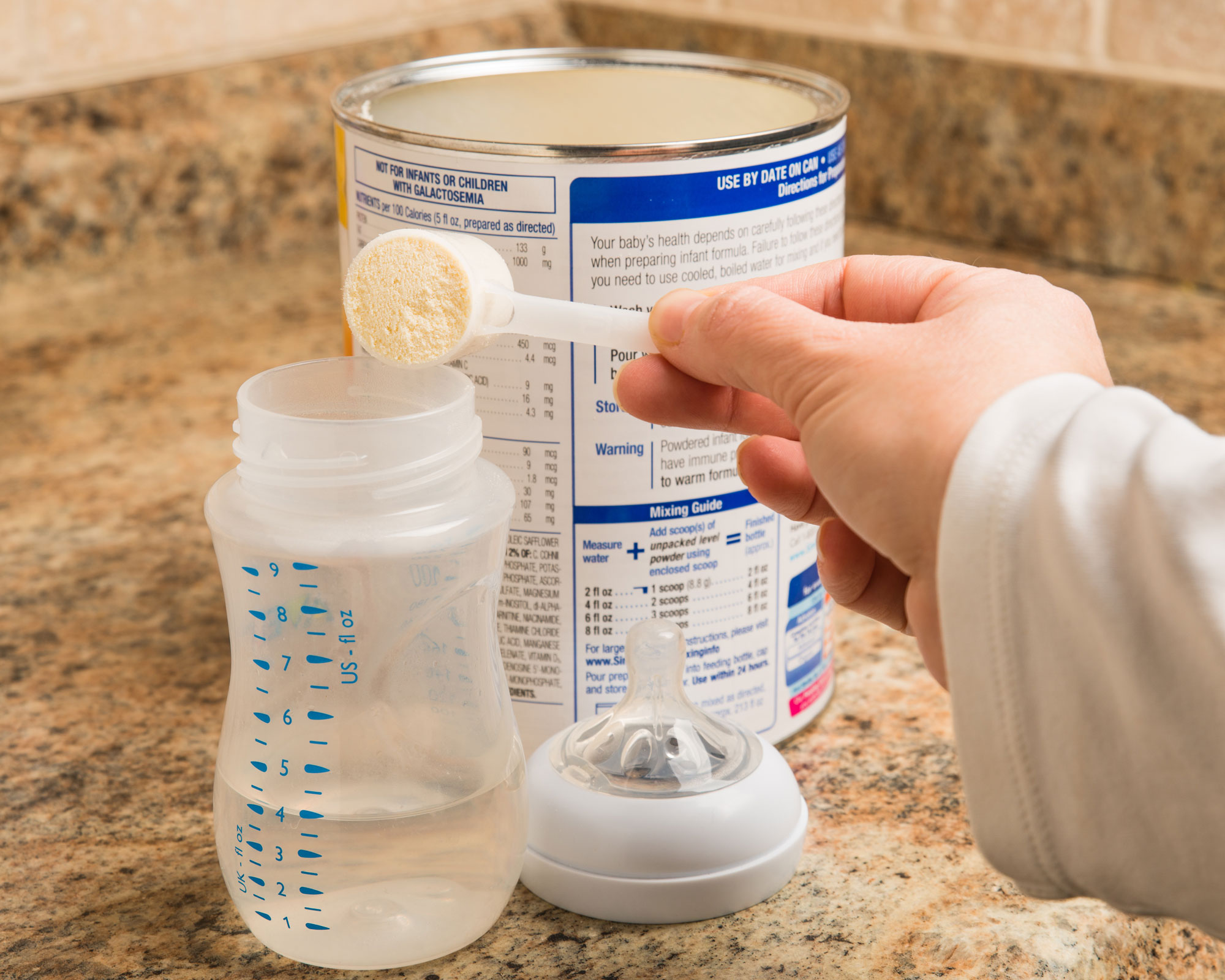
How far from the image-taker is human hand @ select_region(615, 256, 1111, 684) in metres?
0.34

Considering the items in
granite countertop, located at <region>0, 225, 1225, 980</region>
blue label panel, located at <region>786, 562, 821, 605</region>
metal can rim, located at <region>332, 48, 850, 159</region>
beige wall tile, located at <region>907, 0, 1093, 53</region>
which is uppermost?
beige wall tile, located at <region>907, 0, 1093, 53</region>

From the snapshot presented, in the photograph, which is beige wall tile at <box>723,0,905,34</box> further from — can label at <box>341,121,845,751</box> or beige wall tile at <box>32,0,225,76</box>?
can label at <box>341,121,845,751</box>

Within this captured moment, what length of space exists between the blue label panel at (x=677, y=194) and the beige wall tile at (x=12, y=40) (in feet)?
2.16

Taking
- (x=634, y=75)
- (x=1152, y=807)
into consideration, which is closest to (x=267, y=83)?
(x=634, y=75)

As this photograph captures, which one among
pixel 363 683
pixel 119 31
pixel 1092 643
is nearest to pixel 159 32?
pixel 119 31

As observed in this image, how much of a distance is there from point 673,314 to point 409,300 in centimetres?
9

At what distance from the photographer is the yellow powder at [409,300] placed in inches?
16.2

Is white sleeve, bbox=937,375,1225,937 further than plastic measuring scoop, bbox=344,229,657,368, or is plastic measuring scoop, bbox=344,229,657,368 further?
plastic measuring scoop, bbox=344,229,657,368

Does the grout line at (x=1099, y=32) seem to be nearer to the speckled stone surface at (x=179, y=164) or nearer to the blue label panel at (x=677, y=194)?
the speckled stone surface at (x=179, y=164)

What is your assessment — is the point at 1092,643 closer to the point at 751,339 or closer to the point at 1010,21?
the point at 751,339

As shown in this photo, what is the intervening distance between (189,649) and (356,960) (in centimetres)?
26

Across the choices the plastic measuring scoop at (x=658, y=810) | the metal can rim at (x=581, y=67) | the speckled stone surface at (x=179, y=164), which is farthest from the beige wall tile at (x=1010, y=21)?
the plastic measuring scoop at (x=658, y=810)

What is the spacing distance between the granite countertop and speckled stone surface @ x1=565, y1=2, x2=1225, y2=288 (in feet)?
0.48

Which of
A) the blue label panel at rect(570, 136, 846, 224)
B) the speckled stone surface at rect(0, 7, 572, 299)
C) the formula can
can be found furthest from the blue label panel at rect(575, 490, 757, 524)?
the speckled stone surface at rect(0, 7, 572, 299)
